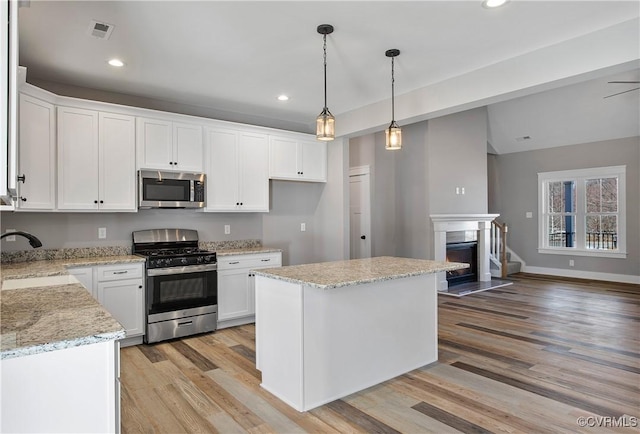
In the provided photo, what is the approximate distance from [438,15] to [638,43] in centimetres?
143

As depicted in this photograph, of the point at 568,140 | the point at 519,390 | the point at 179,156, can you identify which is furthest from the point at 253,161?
the point at 568,140

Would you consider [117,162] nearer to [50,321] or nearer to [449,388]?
[50,321]

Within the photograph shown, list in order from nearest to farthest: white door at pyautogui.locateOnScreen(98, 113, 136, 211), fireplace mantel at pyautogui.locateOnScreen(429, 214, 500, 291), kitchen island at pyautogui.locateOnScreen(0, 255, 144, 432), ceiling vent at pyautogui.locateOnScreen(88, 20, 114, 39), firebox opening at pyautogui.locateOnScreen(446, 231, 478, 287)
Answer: kitchen island at pyautogui.locateOnScreen(0, 255, 144, 432) → ceiling vent at pyautogui.locateOnScreen(88, 20, 114, 39) → white door at pyautogui.locateOnScreen(98, 113, 136, 211) → fireplace mantel at pyautogui.locateOnScreen(429, 214, 500, 291) → firebox opening at pyautogui.locateOnScreen(446, 231, 478, 287)

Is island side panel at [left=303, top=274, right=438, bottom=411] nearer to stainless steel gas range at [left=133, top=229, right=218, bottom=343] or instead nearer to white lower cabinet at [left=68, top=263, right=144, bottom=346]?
stainless steel gas range at [left=133, top=229, right=218, bottom=343]

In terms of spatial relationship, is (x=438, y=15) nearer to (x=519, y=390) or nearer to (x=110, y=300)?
(x=519, y=390)

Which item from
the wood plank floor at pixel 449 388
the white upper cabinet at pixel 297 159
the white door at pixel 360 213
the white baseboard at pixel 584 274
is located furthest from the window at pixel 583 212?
the white upper cabinet at pixel 297 159

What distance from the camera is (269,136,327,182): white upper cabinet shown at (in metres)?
5.17

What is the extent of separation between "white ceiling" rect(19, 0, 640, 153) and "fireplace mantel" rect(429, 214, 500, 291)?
8.55 ft

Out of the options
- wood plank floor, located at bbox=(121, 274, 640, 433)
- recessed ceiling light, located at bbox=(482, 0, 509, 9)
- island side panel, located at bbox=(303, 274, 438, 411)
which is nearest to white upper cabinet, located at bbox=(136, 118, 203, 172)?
wood plank floor, located at bbox=(121, 274, 640, 433)

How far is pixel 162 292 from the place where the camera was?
4.06 m

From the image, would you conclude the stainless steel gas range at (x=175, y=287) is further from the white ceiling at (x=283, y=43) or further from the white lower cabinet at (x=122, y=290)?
the white ceiling at (x=283, y=43)

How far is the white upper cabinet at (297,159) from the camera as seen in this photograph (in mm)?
5172

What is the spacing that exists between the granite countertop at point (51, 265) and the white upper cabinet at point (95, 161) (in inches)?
19.6

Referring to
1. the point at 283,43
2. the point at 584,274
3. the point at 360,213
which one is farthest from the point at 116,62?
the point at 584,274
